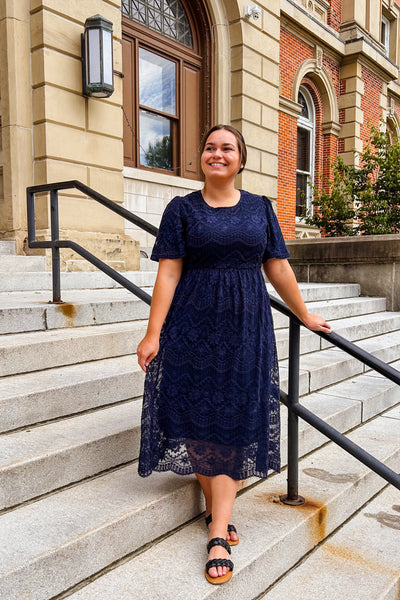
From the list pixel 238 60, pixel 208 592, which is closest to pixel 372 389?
pixel 208 592

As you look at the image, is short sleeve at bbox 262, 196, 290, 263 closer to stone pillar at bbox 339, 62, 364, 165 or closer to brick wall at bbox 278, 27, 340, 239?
brick wall at bbox 278, 27, 340, 239

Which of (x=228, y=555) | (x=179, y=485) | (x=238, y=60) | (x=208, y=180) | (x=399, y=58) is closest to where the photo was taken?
(x=228, y=555)

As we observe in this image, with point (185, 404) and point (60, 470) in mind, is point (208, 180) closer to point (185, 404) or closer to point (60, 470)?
point (185, 404)

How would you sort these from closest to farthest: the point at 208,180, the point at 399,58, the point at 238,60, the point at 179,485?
the point at 208,180
the point at 179,485
the point at 238,60
the point at 399,58

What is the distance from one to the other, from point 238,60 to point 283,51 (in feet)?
8.97

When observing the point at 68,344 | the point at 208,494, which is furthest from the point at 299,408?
the point at 68,344

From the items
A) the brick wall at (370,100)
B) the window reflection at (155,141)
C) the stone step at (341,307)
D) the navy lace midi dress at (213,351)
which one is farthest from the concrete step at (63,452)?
the brick wall at (370,100)

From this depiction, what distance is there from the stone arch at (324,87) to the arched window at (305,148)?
1.14 feet

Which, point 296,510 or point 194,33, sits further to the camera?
point 194,33

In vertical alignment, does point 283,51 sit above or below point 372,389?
above

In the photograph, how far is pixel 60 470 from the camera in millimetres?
2184

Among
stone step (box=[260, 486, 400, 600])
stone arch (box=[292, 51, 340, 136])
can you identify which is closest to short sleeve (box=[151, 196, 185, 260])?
stone step (box=[260, 486, 400, 600])

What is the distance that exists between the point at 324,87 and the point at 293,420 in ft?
39.6

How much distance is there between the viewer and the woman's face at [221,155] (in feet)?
6.68
